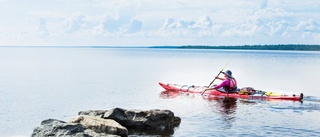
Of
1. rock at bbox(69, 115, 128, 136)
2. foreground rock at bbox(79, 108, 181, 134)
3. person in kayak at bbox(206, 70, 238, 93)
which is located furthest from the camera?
person in kayak at bbox(206, 70, 238, 93)

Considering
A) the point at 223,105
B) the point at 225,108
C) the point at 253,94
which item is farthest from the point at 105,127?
the point at 253,94

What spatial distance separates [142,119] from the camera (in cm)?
2394

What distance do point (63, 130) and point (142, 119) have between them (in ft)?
19.2

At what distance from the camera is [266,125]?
25.9 m

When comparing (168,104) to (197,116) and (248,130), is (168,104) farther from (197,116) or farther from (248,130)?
(248,130)

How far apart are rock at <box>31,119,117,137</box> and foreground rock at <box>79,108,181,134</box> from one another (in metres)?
4.43

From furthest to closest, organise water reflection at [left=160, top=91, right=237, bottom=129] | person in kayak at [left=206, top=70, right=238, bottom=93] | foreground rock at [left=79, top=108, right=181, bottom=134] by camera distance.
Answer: person in kayak at [left=206, top=70, right=238, bottom=93], water reflection at [left=160, top=91, right=237, bottom=129], foreground rock at [left=79, top=108, right=181, bottom=134]

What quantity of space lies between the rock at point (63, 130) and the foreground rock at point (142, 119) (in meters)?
4.43

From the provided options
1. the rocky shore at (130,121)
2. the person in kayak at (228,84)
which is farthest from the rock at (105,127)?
the person in kayak at (228,84)

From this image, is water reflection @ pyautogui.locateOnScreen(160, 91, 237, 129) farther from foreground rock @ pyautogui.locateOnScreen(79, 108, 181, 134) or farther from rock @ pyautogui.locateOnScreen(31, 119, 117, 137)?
rock @ pyautogui.locateOnScreen(31, 119, 117, 137)

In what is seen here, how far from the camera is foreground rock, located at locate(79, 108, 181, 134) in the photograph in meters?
23.7

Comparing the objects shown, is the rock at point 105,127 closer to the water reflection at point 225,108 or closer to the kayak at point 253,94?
the water reflection at point 225,108

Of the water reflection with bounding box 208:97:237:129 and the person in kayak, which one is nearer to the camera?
the water reflection with bounding box 208:97:237:129

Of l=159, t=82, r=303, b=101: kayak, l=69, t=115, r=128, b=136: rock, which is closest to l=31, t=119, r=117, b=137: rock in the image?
l=69, t=115, r=128, b=136: rock
